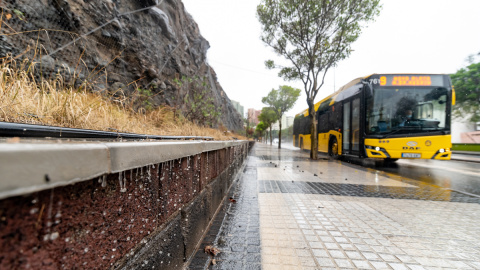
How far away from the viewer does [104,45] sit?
25.1ft

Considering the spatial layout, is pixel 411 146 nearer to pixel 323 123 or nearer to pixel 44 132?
pixel 323 123

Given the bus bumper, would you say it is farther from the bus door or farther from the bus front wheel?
the bus front wheel

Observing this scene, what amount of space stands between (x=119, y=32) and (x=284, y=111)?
2640cm

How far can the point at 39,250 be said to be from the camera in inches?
25.4

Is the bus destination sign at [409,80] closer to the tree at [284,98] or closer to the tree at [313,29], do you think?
the tree at [313,29]

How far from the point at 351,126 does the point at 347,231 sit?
26.3 ft

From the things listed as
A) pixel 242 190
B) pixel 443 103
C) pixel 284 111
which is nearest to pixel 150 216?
pixel 242 190

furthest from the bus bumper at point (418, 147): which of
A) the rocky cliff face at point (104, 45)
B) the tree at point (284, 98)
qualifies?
the tree at point (284, 98)

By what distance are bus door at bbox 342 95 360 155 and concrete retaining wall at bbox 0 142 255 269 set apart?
29.2ft

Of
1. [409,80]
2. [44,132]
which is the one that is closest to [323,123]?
[409,80]

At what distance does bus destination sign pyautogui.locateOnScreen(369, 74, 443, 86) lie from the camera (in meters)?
7.71

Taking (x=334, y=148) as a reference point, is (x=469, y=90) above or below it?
above

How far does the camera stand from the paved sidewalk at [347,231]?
6.40 feet

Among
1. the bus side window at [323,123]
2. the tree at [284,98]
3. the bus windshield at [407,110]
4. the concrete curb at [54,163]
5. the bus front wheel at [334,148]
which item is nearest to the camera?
the concrete curb at [54,163]
